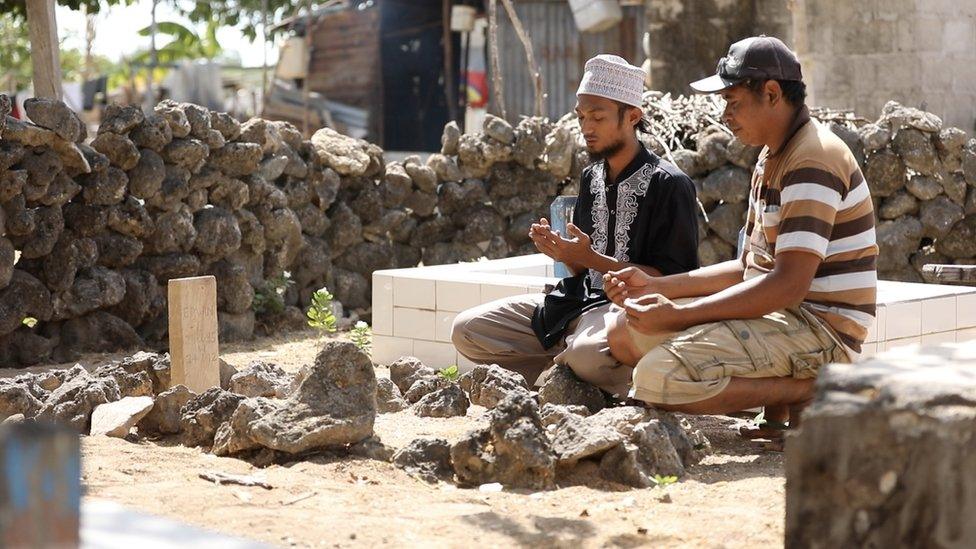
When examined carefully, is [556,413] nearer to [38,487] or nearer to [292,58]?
[38,487]

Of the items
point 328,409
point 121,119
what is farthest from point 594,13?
point 328,409

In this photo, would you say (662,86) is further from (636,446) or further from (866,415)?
(866,415)

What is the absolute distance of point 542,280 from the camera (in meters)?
6.91

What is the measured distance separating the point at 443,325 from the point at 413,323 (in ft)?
0.74

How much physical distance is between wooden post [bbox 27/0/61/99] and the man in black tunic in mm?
5037

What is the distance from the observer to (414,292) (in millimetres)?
7160

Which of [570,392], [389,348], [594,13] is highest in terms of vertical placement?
[594,13]

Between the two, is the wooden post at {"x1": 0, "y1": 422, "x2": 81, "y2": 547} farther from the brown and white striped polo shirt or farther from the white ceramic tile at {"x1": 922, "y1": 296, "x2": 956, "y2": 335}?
the white ceramic tile at {"x1": 922, "y1": 296, "x2": 956, "y2": 335}

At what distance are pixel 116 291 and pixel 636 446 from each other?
4417 mm

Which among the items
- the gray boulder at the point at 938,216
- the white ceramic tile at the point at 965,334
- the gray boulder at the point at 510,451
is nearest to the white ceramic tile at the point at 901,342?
the white ceramic tile at the point at 965,334

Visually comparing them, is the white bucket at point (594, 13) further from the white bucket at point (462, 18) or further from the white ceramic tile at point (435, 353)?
the white ceramic tile at point (435, 353)

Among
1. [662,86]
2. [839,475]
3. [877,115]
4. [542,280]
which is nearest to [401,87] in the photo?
[662,86]

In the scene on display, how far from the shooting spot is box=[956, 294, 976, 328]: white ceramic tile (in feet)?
20.9

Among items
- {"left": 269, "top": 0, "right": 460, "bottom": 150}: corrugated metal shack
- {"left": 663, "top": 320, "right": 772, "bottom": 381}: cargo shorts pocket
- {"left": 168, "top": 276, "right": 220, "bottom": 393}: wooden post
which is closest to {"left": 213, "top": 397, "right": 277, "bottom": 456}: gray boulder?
{"left": 168, "top": 276, "right": 220, "bottom": 393}: wooden post
